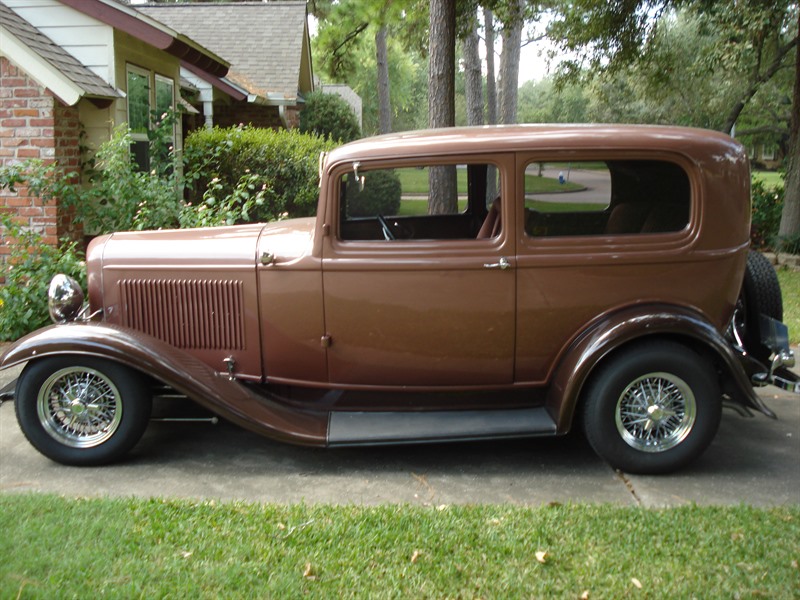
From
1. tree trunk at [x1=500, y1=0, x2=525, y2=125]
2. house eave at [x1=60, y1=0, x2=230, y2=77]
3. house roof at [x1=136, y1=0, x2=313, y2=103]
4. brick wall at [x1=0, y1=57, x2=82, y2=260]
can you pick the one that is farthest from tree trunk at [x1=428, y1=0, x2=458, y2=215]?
tree trunk at [x1=500, y1=0, x2=525, y2=125]

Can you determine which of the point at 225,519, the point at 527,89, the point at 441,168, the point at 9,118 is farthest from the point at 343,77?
the point at 527,89

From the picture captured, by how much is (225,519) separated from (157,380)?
1.22 m

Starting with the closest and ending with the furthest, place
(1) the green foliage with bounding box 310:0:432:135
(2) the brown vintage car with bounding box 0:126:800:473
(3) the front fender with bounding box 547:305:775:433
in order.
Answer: (3) the front fender with bounding box 547:305:775:433 < (2) the brown vintage car with bounding box 0:126:800:473 < (1) the green foliage with bounding box 310:0:432:135

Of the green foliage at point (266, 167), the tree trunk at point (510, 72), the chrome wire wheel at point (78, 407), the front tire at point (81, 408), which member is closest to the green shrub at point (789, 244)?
the green foliage at point (266, 167)

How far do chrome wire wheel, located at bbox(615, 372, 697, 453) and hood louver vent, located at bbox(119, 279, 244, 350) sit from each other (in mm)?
2216

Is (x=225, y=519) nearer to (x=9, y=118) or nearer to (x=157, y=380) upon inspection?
(x=157, y=380)

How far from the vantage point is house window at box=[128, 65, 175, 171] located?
32.2ft

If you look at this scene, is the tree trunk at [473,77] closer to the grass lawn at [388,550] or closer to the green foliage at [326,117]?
the green foliage at [326,117]

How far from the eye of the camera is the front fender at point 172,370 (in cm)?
441

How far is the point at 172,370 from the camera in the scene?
447cm

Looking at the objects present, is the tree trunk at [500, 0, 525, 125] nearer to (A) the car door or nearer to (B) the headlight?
(A) the car door

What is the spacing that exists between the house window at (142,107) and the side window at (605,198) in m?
6.38

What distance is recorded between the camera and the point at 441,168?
4664 mm

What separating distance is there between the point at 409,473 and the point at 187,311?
62.7 inches
